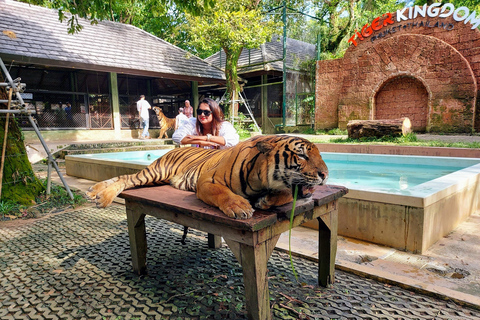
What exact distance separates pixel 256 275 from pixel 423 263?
1.90 metres

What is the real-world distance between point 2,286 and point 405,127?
10435 millimetres

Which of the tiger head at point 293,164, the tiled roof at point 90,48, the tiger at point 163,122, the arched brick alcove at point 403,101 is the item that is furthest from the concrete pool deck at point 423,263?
the tiger at point 163,122

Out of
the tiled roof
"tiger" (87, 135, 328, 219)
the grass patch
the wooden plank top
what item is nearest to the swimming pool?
the wooden plank top

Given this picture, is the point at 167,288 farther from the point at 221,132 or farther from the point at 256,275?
the point at 221,132

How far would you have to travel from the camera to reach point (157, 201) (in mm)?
2031

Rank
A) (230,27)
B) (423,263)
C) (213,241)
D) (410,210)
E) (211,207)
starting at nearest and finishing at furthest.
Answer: (211,207) → (423,263) → (410,210) → (213,241) → (230,27)

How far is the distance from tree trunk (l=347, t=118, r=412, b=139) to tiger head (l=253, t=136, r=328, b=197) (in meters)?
8.89

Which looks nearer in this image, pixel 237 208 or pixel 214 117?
pixel 237 208

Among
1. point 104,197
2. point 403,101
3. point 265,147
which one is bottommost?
point 104,197

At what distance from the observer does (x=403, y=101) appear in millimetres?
11375

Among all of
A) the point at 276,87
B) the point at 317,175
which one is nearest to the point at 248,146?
the point at 317,175

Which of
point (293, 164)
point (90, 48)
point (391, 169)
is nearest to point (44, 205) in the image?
point (293, 164)

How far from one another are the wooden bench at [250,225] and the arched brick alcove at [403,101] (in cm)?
1077

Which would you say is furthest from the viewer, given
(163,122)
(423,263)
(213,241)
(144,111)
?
(163,122)
